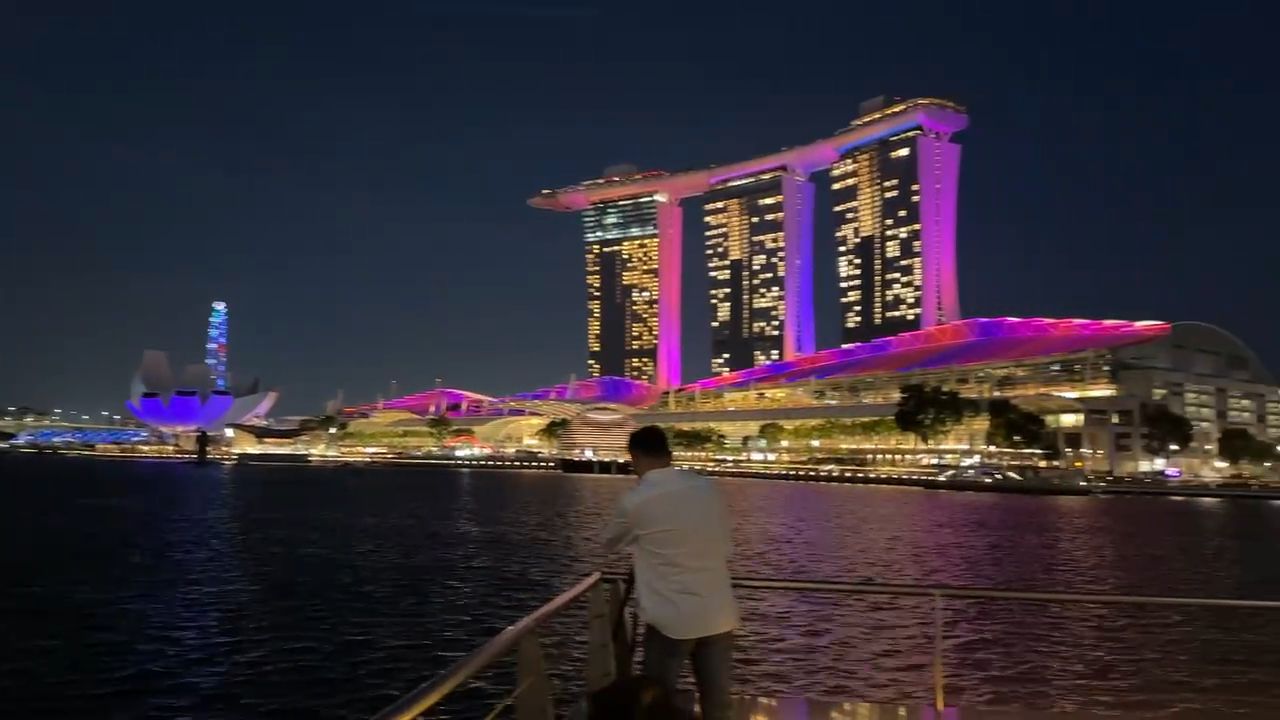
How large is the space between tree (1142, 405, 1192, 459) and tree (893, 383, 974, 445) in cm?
1255

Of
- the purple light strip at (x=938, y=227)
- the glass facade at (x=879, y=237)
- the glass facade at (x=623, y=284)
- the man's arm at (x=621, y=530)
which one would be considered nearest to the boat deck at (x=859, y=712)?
the man's arm at (x=621, y=530)

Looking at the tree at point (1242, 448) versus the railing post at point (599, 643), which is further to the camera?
the tree at point (1242, 448)

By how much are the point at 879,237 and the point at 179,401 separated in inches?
3505

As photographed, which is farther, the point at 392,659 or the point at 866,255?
the point at 866,255

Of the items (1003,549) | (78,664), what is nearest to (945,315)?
(1003,549)

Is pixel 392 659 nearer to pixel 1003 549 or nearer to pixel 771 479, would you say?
pixel 1003 549

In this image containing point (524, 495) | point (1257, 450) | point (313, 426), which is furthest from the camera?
point (313, 426)

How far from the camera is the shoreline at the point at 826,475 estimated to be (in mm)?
63969

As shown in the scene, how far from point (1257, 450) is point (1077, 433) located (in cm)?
1245

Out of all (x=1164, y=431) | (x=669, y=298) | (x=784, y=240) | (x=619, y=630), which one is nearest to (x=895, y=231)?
(x=784, y=240)

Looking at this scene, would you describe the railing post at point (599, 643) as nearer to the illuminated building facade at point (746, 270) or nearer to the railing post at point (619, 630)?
the railing post at point (619, 630)

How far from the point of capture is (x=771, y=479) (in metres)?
82.4

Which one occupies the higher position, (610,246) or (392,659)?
(610,246)

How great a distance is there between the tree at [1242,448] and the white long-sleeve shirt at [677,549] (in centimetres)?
8836
